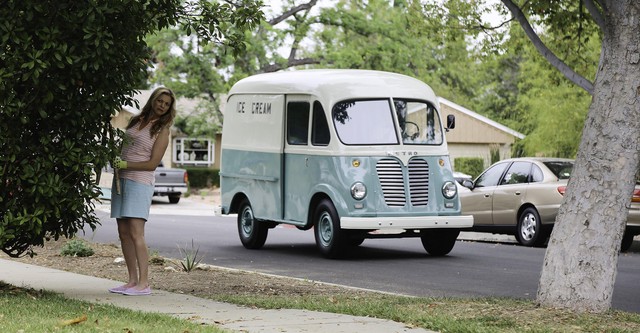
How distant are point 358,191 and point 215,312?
24.4 ft

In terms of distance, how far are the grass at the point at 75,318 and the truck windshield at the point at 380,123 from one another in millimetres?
8107

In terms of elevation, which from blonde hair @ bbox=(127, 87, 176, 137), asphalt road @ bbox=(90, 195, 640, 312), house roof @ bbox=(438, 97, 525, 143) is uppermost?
house roof @ bbox=(438, 97, 525, 143)

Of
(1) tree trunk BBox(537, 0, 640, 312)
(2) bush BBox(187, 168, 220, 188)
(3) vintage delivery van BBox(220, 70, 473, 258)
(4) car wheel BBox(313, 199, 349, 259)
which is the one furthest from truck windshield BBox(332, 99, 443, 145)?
(2) bush BBox(187, 168, 220, 188)

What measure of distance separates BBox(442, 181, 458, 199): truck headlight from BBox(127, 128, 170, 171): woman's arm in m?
7.44

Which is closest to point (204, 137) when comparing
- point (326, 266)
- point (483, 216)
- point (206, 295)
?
point (483, 216)

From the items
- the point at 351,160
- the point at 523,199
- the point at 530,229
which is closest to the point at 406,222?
the point at 351,160

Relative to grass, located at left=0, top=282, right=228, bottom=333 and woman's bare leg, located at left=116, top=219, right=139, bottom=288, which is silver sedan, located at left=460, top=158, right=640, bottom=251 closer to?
woman's bare leg, located at left=116, top=219, right=139, bottom=288

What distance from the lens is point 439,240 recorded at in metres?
18.1

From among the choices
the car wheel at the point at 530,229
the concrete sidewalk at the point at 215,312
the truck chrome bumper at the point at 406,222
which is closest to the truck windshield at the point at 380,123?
the truck chrome bumper at the point at 406,222

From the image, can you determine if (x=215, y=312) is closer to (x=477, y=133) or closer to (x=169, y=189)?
(x=169, y=189)

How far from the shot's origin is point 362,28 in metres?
45.7

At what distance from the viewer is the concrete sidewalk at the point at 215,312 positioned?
874cm

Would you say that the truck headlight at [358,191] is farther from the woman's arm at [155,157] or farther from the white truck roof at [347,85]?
the woman's arm at [155,157]

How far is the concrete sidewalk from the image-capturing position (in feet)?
28.7
